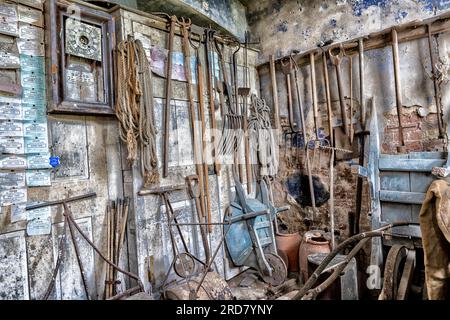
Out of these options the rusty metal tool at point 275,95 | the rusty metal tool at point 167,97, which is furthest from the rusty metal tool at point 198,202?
the rusty metal tool at point 275,95

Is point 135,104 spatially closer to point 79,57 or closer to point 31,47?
point 79,57

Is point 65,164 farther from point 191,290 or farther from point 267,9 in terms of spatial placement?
point 267,9

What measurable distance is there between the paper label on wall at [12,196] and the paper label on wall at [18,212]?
3 centimetres

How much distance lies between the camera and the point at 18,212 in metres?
2.39

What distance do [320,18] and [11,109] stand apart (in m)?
3.55

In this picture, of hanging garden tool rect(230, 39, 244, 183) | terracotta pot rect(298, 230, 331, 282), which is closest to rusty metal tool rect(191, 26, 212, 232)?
hanging garden tool rect(230, 39, 244, 183)

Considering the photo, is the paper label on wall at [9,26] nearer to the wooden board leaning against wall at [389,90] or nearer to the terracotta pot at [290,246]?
the wooden board leaning against wall at [389,90]

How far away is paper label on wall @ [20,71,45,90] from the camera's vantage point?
8.06 ft

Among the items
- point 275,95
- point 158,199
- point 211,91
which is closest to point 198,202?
point 158,199

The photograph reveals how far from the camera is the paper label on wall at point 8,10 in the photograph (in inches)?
91.3

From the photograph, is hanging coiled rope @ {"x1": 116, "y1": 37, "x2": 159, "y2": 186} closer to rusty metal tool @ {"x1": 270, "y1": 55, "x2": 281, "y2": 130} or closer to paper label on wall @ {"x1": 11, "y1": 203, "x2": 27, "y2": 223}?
paper label on wall @ {"x1": 11, "y1": 203, "x2": 27, "y2": 223}

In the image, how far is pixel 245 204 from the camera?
3.77m
